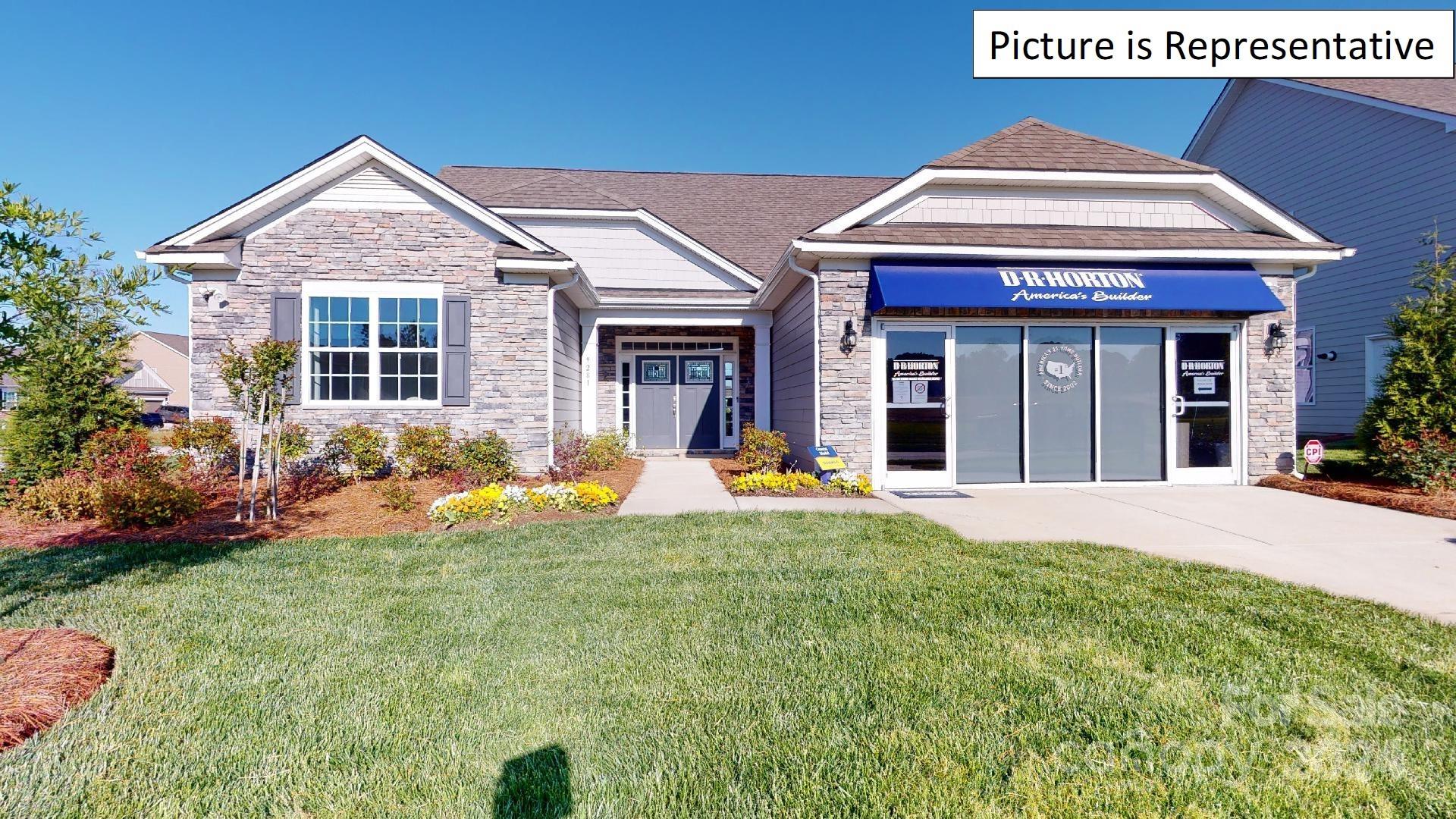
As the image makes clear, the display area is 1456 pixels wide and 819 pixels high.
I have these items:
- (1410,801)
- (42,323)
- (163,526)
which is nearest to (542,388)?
(163,526)

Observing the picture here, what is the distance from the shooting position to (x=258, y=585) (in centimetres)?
459

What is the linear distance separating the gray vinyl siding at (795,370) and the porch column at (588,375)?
12.0 feet

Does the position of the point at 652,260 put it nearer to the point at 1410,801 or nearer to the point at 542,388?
the point at 542,388

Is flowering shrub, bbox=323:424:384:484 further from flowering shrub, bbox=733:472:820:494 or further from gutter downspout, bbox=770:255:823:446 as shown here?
gutter downspout, bbox=770:255:823:446

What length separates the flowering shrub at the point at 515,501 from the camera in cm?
684

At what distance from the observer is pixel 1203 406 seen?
9461 mm

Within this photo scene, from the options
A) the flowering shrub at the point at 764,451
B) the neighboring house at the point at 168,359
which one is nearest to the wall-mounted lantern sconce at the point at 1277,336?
the flowering shrub at the point at 764,451

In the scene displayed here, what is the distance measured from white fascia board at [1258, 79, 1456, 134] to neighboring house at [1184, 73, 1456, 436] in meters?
0.02

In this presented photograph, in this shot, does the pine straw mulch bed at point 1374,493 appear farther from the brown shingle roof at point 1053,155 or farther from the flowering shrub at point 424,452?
the flowering shrub at point 424,452

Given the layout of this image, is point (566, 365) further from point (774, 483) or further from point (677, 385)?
point (774, 483)

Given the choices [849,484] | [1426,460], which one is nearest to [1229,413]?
[1426,460]

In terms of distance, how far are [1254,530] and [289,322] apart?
12.1 metres

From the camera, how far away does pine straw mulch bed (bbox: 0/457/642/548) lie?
6.05 m

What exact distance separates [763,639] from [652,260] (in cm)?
1154
